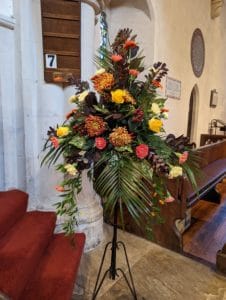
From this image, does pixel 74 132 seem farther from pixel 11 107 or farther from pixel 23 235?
pixel 11 107

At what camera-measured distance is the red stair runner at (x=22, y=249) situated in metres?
1.25

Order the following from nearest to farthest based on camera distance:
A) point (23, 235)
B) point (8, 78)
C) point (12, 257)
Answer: point (12, 257) → point (23, 235) → point (8, 78)

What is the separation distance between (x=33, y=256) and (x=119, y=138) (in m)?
0.94

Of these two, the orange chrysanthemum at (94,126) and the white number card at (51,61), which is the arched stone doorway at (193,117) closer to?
the white number card at (51,61)

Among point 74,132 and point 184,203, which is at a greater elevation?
point 74,132

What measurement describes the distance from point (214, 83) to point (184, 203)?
478cm

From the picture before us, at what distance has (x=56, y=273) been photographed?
1.49 meters

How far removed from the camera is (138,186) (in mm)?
1033

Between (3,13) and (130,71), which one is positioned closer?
(130,71)

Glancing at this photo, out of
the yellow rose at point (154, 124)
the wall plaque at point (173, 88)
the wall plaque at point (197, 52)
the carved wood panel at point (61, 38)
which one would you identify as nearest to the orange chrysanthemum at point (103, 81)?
the yellow rose at point (154, 124)

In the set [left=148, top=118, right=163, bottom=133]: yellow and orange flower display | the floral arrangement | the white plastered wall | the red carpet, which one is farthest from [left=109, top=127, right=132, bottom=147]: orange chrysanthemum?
the white plastered wall

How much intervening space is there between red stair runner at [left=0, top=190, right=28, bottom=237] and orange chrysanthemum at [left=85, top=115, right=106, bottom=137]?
0.97m

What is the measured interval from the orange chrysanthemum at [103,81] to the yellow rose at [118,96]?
5cm

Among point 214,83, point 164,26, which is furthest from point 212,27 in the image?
point 164,26
